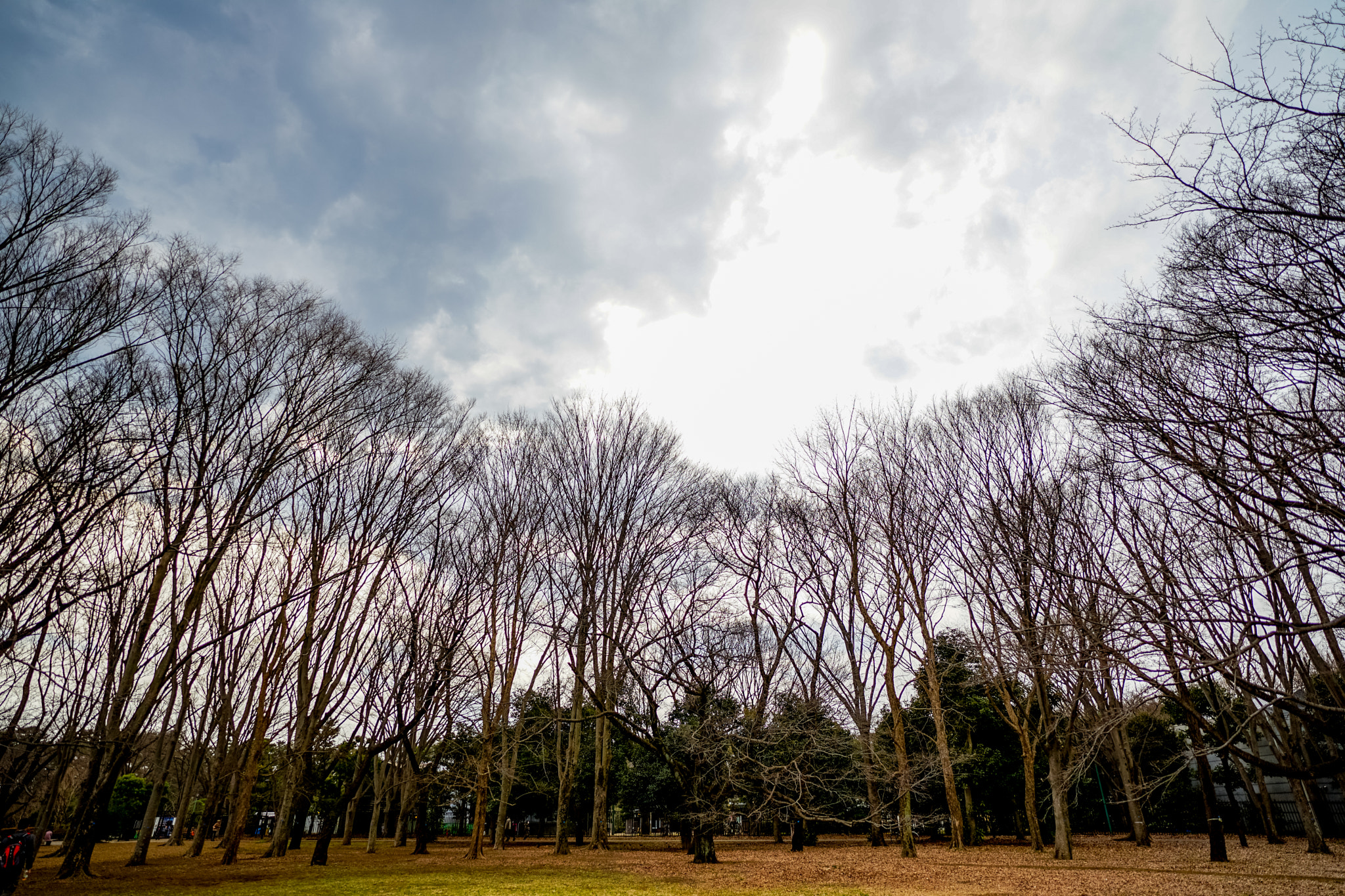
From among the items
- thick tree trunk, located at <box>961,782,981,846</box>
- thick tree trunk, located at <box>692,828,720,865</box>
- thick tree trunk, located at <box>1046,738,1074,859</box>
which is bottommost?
thick tree trunk, located at <box>961,782,981,846</box>

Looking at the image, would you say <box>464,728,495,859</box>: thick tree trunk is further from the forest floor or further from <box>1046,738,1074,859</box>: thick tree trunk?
<box>1046,738,1074,859</box>: thick tree trunk

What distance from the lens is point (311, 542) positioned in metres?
14.3

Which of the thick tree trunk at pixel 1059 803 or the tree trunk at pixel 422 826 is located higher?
the thick tree trunk at pixel 1059 803

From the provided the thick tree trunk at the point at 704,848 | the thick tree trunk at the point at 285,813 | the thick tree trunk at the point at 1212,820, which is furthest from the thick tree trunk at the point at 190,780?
the thick tree trunk at the point at 1212,820

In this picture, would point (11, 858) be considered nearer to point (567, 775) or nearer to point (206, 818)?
point (206, 818)

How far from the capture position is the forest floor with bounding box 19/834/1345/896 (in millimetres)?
10516

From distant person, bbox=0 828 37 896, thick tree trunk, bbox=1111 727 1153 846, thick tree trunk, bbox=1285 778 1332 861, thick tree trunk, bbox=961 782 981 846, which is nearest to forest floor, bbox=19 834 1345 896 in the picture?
thick tree trunk, bbox=1111 727 1153 846

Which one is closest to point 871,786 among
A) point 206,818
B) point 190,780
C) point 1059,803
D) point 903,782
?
point 903,782

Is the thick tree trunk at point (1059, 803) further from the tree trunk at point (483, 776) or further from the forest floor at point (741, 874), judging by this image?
the tree trunk at point (483, 776)

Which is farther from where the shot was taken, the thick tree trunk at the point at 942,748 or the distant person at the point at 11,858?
the thick tree trunk at the point at 942,748

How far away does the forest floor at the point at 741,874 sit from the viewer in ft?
34.5

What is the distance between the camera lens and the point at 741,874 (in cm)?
1380

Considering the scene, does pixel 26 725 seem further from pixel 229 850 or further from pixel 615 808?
pixel 615 808

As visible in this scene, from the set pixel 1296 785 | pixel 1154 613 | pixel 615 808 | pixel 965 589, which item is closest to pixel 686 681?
pixel 965 589
